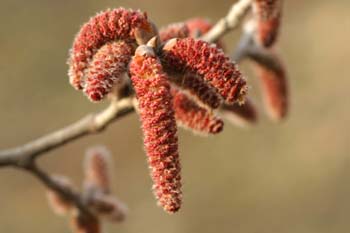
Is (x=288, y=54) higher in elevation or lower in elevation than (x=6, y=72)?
lower

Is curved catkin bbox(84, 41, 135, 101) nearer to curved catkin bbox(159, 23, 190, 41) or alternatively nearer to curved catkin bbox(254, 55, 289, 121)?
curved catkin bbox(159, 23, 190, 41)

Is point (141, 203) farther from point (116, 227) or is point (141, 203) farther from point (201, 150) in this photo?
point (201, 150)

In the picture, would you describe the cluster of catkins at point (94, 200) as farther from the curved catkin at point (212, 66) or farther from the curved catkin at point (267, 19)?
the curved catkin at point (212, 66)

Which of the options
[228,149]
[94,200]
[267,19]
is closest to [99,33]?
[267,19]

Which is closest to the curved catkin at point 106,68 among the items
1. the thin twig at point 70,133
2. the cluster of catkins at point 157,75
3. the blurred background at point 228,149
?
the cluster of catkins at point 157,75

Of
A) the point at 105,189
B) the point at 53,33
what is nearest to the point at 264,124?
the point at 53,33
